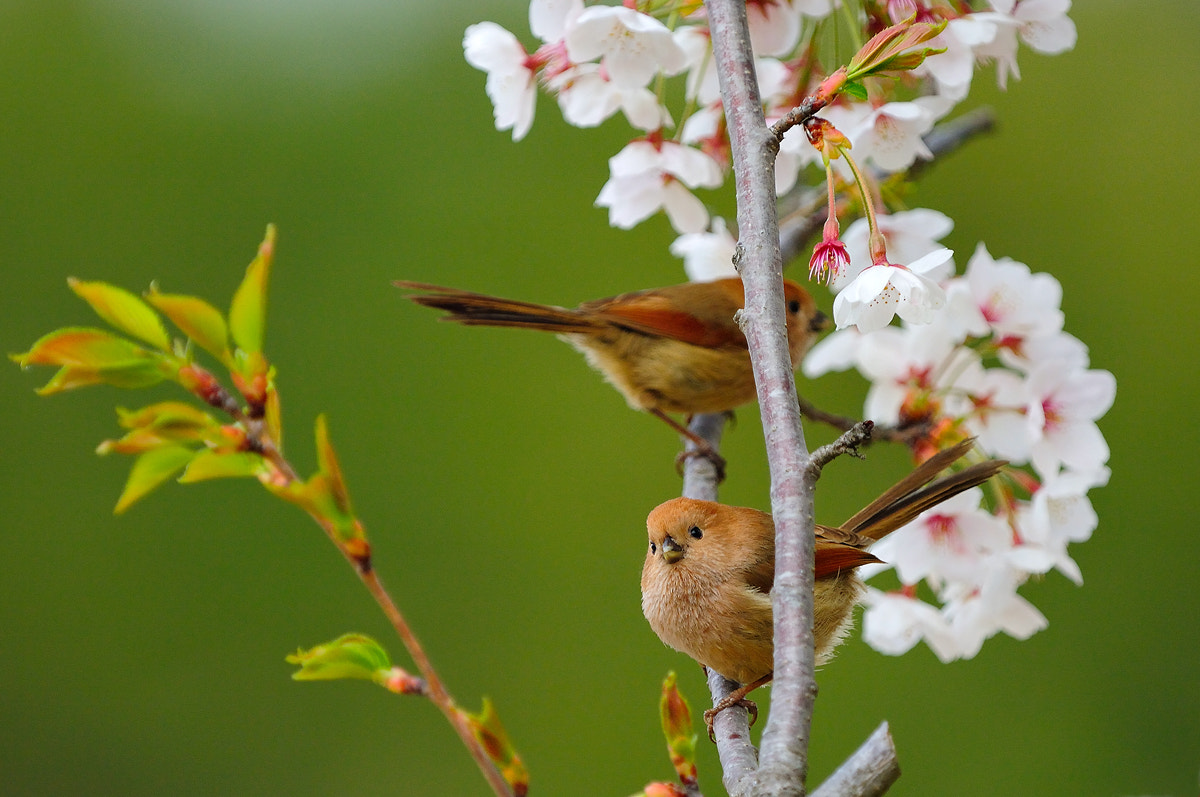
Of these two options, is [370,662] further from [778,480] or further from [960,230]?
[960,230]

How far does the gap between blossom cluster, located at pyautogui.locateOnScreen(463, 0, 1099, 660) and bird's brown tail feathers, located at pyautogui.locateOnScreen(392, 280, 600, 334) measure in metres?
0.32

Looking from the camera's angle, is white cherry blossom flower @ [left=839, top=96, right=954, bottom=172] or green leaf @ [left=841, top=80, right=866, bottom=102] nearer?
green leaf @ [left=841, top=80, right=866, bottom=102]

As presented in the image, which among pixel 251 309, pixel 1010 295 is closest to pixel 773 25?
pixel 1010 295

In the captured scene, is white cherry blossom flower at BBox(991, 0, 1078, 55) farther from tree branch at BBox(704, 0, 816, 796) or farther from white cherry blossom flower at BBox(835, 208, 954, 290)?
tree branch at BBox(704, 0, 816, 796)

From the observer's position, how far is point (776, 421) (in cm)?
98

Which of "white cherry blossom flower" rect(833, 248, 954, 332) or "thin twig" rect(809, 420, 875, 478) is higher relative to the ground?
"white cherry blossom flower" rect(833, 248, 954, 332)

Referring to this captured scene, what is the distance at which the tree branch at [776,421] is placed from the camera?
816mm

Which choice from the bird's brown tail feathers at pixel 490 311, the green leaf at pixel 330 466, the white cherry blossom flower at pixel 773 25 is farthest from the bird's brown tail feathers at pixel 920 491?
the green leaf at pixel 330 466

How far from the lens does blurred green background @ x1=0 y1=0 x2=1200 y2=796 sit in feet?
18.7

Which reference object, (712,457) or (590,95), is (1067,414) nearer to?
(712,457)

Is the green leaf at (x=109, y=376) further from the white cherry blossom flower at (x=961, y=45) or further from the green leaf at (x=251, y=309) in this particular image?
the white cherry blossom flower at (x=961, y=45)

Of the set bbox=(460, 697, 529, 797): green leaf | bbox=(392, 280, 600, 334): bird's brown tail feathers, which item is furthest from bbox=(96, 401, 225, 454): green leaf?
bbox=(392, 280, 600, 334): bird's brown tail feathers

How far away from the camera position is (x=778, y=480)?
0.95m

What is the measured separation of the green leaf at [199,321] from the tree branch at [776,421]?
19.3 inches
